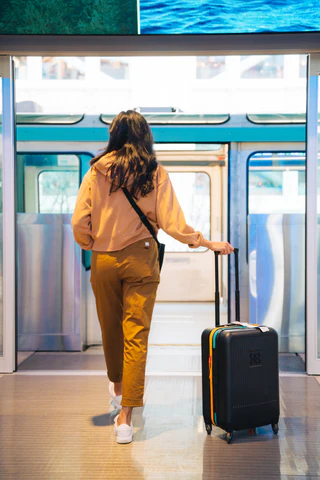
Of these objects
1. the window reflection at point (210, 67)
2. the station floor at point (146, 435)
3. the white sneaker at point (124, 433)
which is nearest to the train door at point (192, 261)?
the window reflection at point (210, 67)

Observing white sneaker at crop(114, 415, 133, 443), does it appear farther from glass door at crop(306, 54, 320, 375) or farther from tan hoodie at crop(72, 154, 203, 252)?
glass door at crop(306, 54, 320, 375)

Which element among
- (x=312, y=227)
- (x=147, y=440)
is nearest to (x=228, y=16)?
(x=312, y=227)

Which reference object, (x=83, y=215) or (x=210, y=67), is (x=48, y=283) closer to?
(x=83, y=215)

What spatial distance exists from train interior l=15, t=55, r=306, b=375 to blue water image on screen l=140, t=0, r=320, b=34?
1454 mm

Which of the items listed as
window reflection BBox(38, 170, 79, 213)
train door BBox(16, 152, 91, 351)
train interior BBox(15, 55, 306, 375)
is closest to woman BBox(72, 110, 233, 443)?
train interior BBox(15, 55, 306, 375)

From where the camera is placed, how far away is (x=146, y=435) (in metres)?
3.15

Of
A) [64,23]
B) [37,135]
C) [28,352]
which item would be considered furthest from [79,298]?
[64,23]

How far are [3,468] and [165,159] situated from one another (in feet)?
18.6

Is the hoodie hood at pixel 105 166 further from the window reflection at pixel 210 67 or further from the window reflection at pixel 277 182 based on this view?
the window reflection at pixel 210 67

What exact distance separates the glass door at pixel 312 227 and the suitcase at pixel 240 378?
134 cm

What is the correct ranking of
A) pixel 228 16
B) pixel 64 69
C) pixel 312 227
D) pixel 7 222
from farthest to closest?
pixel 64 69, pixel 7 222, pixel 312 227, pixel 228 16

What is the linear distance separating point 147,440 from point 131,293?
0.77 m

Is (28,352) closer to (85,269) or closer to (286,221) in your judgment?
(85,269)

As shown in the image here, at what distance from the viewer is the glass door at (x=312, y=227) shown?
4.38 metres
